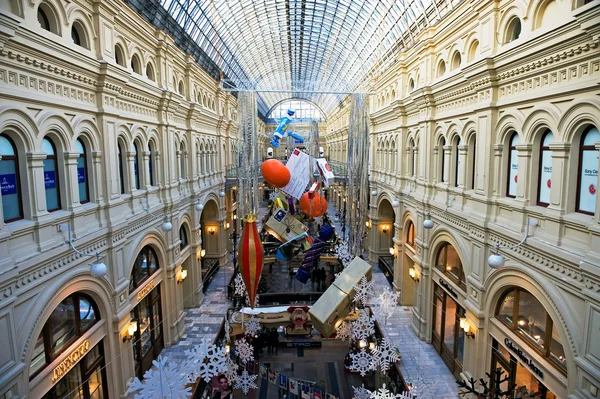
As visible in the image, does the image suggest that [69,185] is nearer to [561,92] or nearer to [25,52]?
[25,52]

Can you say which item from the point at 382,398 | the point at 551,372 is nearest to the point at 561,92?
the point at 551,372

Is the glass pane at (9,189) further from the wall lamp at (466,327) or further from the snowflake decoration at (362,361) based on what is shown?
the wall lamp at (466,327)

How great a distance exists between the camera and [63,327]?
9.39 m

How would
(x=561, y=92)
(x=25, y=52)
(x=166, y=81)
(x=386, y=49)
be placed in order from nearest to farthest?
(x=25, y=52)
(x=561, y=92)
(x=166, y=81)
(x=386, y=49)

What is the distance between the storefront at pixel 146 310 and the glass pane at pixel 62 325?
299 centimetres

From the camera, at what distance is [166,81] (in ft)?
53.6

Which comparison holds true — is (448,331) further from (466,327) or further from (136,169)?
(136,169)

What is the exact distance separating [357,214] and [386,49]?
44.9ft

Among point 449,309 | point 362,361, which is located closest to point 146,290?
point 362,361

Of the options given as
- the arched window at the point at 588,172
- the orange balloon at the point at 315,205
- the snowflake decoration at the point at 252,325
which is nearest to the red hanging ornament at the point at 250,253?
the snowflake decoration at the point at 252,325

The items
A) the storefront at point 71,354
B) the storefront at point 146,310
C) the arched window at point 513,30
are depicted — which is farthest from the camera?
the storefront at point 146,310

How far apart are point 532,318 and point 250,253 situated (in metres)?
7.49

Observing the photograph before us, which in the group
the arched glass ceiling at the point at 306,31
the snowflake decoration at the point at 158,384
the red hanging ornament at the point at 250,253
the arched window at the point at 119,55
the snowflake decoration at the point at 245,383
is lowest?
the snowflake decoration at the point at 245,383

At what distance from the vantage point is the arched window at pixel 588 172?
7.88 m
